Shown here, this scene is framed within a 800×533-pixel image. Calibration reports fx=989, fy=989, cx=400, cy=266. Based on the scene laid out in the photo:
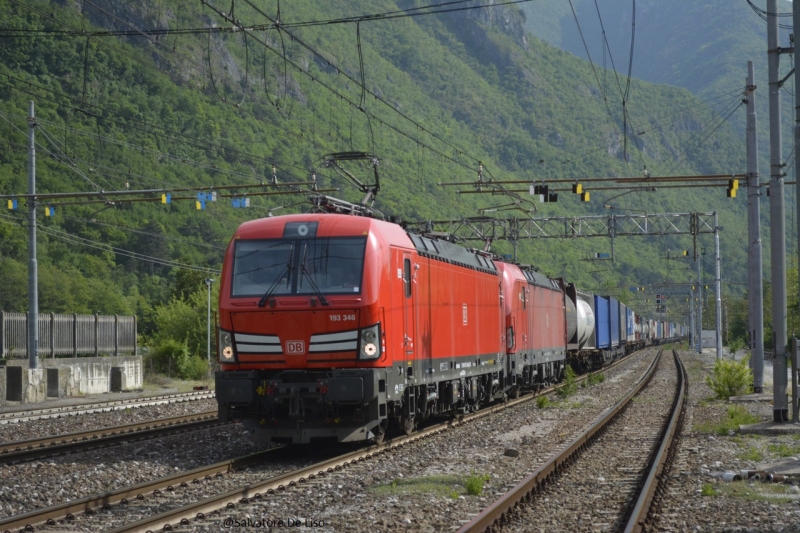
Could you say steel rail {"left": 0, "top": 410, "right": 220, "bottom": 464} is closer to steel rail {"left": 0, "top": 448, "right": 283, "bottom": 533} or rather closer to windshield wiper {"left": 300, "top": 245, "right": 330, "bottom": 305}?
steel rail {"left": 0, "top": 448, "right": 283, "bottom": 533}

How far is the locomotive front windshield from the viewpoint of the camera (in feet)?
48.1

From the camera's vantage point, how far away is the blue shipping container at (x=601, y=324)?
49.6 m

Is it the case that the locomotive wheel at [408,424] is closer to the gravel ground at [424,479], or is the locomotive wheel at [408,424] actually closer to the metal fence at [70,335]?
the gravel ground at [424,479]

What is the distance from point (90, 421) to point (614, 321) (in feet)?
141

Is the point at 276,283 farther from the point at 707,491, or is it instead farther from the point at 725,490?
the point at 725,490

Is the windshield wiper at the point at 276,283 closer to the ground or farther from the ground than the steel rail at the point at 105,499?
farther from the ground

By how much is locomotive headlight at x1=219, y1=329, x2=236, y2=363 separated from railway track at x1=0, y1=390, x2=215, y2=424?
8.71 m

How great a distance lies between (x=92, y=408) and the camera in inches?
1015

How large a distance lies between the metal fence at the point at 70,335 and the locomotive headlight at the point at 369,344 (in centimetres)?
2021

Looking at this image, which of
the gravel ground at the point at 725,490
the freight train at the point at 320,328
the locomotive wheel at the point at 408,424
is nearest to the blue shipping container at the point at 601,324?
the gravel ground at the point at 725,490

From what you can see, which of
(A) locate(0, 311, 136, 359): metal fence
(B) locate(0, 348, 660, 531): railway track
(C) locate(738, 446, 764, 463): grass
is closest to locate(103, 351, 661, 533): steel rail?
(B) locate(0, 348, 660, 531): railway track

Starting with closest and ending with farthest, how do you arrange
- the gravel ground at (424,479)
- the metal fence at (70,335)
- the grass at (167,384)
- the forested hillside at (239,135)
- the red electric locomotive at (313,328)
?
1. the gravel ground at (424,479)
2. the red electric locomotive at (313,328)
3. the metal fence at (70,335)
4. the grass at (167,384)
5. the forested hillside at (239,135)

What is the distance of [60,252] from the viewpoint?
3076 inches

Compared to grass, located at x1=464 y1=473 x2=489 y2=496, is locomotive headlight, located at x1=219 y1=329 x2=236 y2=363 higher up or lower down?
higher up
